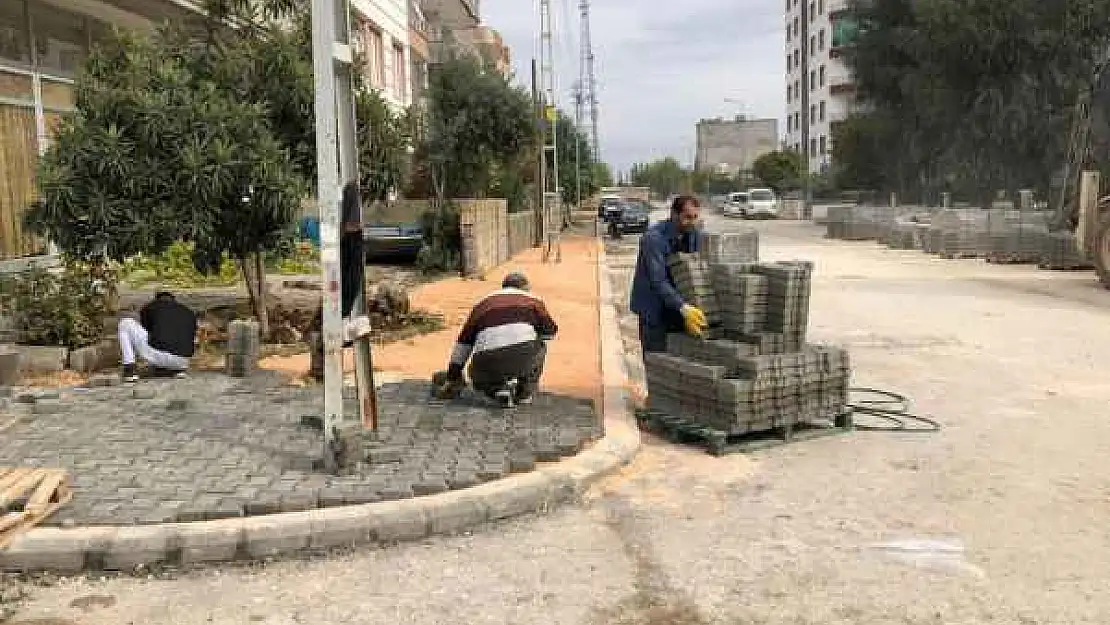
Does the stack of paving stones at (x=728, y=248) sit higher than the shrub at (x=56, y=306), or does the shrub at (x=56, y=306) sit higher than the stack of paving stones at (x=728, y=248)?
the stack of paving stones at (x=728, y=248)

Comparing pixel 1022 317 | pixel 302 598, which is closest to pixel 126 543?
pixel 302 598

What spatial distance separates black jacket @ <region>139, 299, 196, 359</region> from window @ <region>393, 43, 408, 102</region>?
23508 millimetres

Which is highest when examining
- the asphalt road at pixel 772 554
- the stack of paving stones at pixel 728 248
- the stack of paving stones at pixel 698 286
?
the stack of paving stones at pixel 728 248

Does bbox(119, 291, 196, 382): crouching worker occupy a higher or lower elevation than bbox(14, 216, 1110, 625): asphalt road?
higher

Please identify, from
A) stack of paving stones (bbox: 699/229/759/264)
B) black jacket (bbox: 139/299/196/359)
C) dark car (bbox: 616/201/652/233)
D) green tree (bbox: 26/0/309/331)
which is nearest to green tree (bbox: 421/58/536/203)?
dark car (bbox: 616/201/652/233)

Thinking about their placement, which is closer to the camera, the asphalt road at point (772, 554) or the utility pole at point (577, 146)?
the asphalt road at point (772, 554)

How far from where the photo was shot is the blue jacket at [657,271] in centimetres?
696

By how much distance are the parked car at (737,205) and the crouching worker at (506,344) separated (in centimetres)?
4905

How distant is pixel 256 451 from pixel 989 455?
4555 mm

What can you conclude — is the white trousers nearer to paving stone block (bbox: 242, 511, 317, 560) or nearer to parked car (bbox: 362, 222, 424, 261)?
paving stone block (bbox: 242, 511, 317, 560)

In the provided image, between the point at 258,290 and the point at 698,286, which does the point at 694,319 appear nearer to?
the point at 698,286

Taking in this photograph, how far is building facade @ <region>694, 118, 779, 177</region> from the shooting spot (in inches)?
5039

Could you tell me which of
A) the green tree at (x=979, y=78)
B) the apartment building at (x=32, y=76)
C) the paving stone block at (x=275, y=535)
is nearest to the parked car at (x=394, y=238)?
the apartment building at (x=32, y=76)

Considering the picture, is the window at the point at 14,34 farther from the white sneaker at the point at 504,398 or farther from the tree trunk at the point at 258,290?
the white sneaker at the point at 504,398
